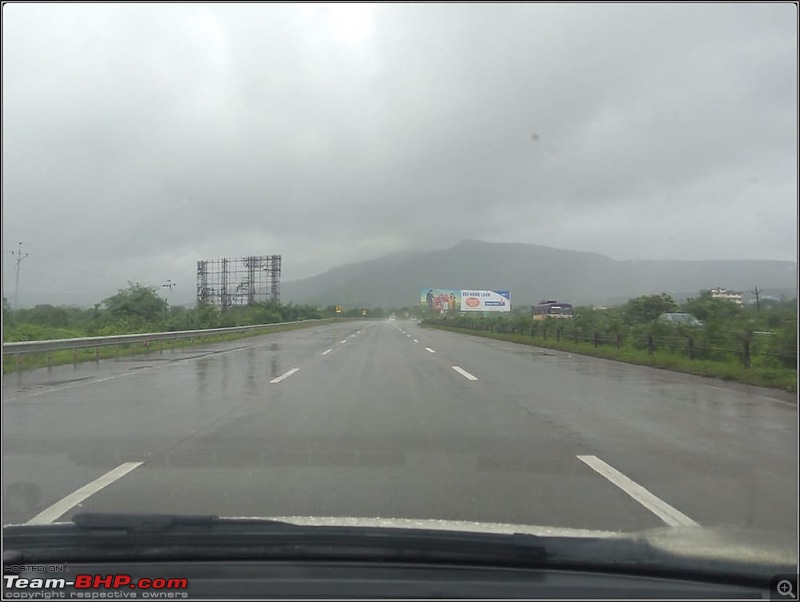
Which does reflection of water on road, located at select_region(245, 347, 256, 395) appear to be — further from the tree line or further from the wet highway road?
the tree line

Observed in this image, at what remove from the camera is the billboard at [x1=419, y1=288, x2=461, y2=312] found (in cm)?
5524

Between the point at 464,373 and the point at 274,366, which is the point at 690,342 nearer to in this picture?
the point at 464,373

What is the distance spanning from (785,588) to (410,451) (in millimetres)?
4523

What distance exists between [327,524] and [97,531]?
1.38 metres

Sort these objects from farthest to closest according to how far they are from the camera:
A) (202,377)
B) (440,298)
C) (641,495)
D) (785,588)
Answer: (440,298), (202,377), (641,495), (785,588)

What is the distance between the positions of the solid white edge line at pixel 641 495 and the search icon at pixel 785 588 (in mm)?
1380

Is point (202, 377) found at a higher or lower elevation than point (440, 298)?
lower

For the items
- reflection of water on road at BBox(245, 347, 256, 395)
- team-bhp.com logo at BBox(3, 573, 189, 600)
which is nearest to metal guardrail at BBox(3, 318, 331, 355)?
reflection of water on road at BBox(245, 347, 256, 395)

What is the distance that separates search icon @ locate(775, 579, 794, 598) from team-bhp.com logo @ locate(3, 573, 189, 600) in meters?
3.20

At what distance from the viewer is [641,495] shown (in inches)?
229

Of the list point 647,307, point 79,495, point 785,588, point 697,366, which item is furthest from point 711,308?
point 79,495

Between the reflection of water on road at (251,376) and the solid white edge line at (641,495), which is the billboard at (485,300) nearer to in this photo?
the reflection of water on road at (251,376)

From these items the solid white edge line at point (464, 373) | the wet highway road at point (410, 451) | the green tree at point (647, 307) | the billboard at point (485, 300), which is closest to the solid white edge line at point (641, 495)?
the wet highway road at point (410, 451)

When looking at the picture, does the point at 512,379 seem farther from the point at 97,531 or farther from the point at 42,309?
the point at 97,531
